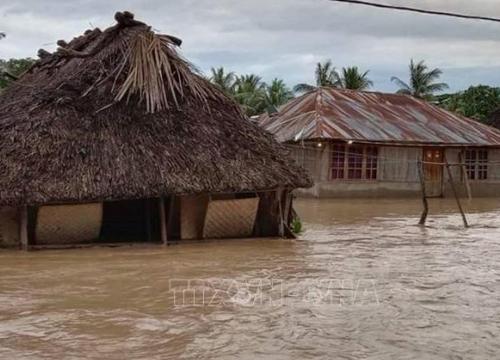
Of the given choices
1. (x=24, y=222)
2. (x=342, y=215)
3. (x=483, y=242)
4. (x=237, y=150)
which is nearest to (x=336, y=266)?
(x=237, y=150)

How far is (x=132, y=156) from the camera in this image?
12.1 meters

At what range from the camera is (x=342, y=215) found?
19.0 metres

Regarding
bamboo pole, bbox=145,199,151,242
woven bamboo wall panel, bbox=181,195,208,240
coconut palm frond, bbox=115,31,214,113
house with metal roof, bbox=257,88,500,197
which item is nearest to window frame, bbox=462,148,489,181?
house with metal roof, bbox=257,88,500,197

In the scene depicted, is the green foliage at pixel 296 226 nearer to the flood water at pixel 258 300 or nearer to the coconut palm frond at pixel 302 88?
the flood water at pixel 258 300

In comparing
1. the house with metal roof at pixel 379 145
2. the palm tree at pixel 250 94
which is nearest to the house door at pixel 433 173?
the house with metal roof at pixel 379 145

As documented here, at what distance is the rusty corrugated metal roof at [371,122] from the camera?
2458 cm

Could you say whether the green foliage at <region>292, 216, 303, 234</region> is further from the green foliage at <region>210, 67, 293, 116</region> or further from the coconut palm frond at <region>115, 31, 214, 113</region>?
the green foliage at <region>210, 67, 293, 116</region>

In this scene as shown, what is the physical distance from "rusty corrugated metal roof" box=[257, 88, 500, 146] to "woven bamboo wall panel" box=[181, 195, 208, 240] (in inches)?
435

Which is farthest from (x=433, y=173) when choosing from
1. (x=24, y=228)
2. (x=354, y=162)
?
(x=24, y=228)

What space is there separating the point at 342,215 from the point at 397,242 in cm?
548

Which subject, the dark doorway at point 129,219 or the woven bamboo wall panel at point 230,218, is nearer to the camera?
the woven bamboo wall panel at point 230,218

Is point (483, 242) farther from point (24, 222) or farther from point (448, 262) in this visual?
point (24, 222)

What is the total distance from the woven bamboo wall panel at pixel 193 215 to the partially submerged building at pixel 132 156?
2 cm

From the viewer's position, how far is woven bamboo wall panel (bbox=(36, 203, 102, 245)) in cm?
1180
